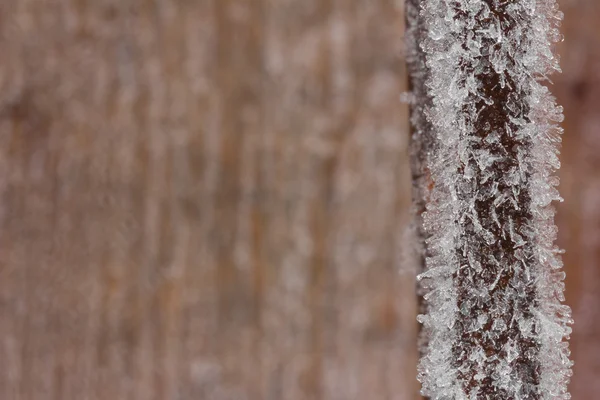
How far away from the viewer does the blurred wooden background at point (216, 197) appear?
64 centimetres

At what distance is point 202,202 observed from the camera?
25.4 inches

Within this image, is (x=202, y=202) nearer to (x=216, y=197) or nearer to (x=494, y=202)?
(x=216, y=197)

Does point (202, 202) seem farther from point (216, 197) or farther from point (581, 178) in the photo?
point (581, 178)

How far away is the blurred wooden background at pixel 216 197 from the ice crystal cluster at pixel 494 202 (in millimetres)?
485

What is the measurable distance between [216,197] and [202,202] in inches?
0.8

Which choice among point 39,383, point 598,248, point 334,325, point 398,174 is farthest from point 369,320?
point 39,383

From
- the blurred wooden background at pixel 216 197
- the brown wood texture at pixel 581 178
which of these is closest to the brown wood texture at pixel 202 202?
the blurred wooden background at pixel 216 197

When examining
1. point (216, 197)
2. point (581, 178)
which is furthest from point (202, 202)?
point (581, 178)

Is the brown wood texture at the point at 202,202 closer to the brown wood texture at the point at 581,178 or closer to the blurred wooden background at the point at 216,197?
the blurred wooden background at the point at 216,197

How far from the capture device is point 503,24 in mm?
143

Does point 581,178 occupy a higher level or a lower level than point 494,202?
higher

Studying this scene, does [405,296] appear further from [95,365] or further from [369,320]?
[95,365]

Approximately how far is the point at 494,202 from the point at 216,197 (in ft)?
1.73

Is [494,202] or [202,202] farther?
[202,202]
